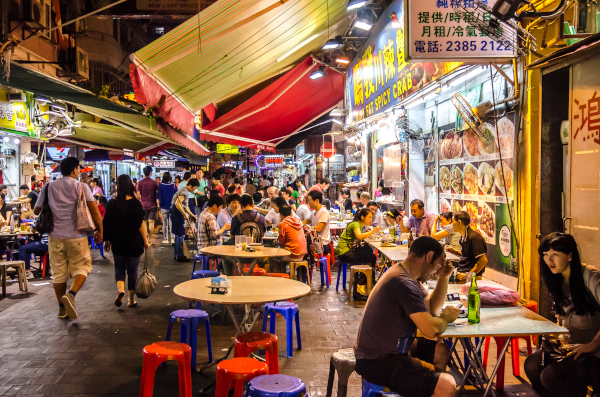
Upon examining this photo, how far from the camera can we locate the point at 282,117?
40.0ft

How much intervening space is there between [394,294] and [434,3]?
367 cm

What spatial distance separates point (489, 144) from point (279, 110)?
19.3ft

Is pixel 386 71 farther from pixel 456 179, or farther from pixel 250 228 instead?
pixel 250 228

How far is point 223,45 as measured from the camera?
6430 mm

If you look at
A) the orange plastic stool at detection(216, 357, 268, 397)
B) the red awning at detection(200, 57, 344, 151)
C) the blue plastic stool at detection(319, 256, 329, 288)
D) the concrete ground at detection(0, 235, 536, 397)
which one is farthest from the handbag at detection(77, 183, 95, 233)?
the red awning at detection(200, 57, 344, 151)

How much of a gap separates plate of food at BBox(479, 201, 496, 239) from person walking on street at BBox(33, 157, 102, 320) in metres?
5.96

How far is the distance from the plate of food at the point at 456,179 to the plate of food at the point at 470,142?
1.78 ft

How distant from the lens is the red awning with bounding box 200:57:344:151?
10398mm

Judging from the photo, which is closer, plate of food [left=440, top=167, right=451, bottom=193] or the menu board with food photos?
the menu board with food photos

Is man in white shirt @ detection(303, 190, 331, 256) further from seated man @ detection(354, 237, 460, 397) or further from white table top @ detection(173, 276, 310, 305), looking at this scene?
seated man @ detection(354, 237, 460, 397)

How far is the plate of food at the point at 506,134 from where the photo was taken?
6.39 meters

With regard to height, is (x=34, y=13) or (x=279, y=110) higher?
(x=34, y=13)

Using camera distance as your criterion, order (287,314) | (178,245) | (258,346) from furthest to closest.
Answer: (178,245) → (287,314) → (258,346)

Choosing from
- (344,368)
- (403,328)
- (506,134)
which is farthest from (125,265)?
(506,134)
